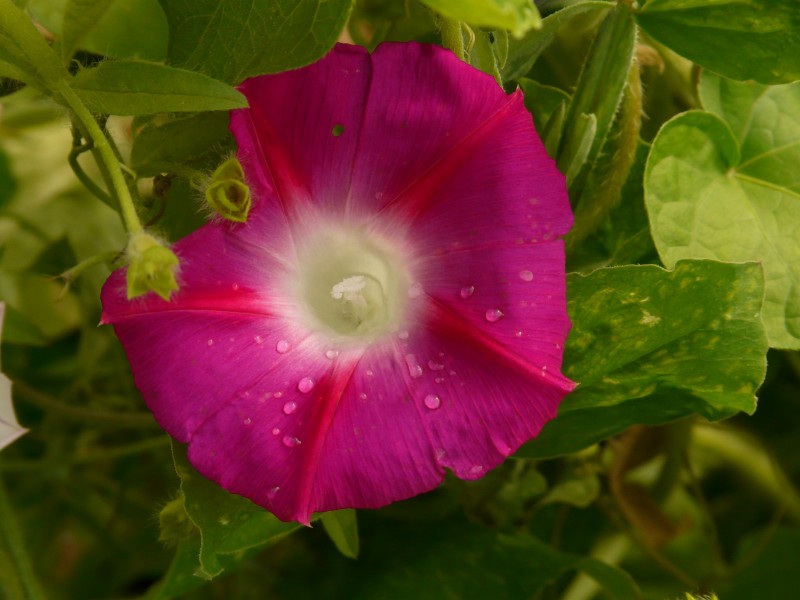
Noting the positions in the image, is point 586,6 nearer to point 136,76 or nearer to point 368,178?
point 368,178

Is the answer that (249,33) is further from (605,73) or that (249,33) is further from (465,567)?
(465,567)

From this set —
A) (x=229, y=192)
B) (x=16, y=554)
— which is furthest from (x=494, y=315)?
(x=16, y=554)

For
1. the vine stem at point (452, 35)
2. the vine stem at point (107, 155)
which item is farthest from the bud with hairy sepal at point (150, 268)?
the vine stem at point (452, 35)

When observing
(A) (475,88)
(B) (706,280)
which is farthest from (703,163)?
(A) (475,88)

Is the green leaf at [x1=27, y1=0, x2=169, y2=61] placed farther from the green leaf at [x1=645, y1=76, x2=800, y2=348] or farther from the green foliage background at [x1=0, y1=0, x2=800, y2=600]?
the green leaf at [x1=645, y1=76, x2=800, y2=348]

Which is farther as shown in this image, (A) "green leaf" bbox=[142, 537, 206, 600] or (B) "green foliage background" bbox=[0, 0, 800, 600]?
(A) "green leaf" bbox=[142, 537, 206, 600]

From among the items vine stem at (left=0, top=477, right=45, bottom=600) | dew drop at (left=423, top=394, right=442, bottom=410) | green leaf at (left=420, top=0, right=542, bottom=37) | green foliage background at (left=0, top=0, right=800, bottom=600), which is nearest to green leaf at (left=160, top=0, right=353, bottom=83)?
green foliage background at (left=0, top=0, right=800, bottom=600)
